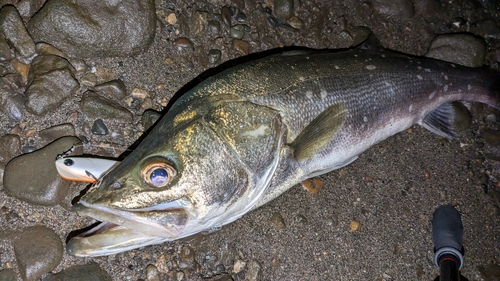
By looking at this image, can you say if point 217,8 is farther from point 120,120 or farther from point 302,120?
point 302,120

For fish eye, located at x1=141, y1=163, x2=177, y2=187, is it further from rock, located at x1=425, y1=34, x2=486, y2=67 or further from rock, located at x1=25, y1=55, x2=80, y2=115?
rock, located at x1=425, y1=34, x2=486, y2=67

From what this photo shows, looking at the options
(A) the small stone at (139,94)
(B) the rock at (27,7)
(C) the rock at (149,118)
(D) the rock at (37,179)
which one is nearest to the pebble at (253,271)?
(C) the rock at (149,118)

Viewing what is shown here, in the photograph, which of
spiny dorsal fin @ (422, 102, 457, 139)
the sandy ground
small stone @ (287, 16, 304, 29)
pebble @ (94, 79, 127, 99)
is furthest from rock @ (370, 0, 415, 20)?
pebble @ (94, 79, 127, 99)

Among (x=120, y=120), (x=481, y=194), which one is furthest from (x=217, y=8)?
(x=481, y=194)

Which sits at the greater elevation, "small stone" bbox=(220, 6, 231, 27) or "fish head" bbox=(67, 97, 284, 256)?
"small stone" bbox=(220, 6, 231, 27)

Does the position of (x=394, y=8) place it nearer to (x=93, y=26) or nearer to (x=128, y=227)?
(x=93, y=26)
